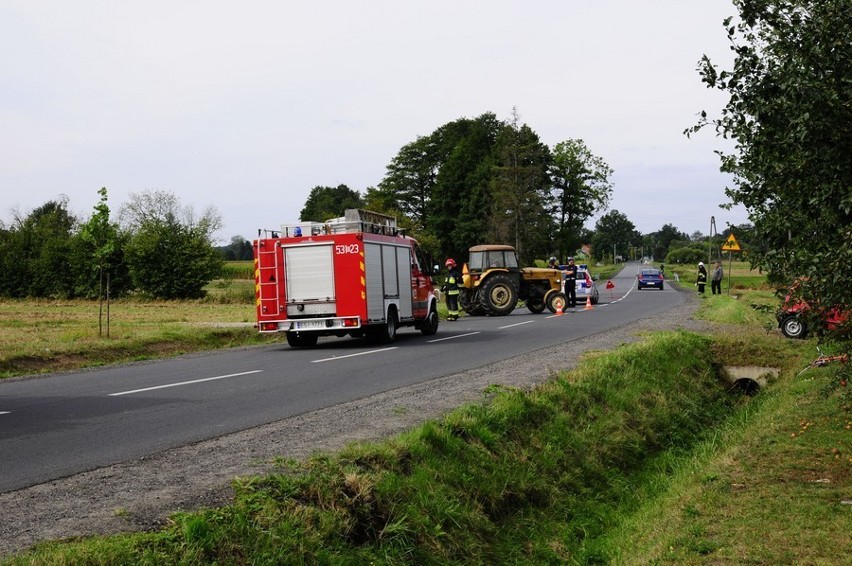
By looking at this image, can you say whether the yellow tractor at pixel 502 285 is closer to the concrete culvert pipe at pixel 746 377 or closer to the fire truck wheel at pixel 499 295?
the fire truck wheel at pixel 499 295

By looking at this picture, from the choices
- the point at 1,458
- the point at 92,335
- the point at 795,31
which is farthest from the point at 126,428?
the point at 92,335

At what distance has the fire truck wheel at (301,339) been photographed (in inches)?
790

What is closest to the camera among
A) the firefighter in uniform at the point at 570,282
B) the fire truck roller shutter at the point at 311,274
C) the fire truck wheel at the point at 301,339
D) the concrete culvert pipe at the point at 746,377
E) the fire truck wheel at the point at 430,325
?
the concrete culvert pipe at the point at 746,377

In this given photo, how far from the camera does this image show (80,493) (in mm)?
6160

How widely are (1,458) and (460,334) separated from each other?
15.9 meters

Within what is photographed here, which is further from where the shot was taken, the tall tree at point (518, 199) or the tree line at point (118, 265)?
the tall tree at point (518, 199)

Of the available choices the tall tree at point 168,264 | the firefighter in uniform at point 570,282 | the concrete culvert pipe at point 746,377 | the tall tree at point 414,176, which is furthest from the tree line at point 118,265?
the tall tree at point 414,176

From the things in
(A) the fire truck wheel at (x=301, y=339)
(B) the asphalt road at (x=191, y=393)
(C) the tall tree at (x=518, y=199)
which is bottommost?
(B) the asphalt road at (x=191, y=393)

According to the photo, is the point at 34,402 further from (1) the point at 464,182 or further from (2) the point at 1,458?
(1) the point at 464,182

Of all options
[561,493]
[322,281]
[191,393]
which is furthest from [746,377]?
[191,393]

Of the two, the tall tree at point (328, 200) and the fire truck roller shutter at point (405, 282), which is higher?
the tall tree at point (328, 200)

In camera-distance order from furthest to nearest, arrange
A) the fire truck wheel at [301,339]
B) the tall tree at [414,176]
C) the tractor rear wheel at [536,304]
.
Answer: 1. the tall tree at [414,176]
2. the tractor rear wheel at [536,304]
3. the fire truck wheel at [301,339]

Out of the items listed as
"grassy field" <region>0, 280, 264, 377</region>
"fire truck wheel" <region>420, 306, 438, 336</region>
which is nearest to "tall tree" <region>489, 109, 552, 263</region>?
"grassy field" <region>0, 280, 264, 377</region>

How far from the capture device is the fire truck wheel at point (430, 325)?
2289 cm
